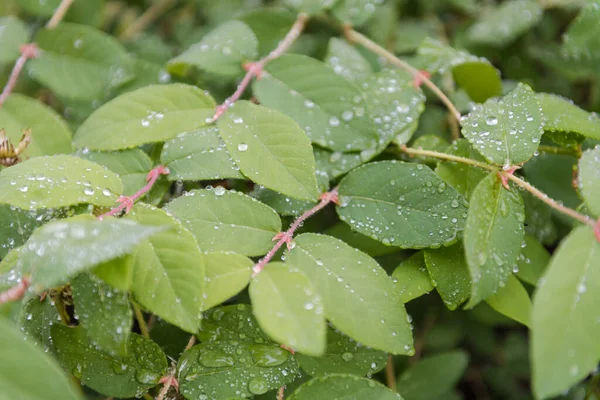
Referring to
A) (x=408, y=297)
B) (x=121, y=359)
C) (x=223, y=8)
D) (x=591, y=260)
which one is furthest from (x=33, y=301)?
(x=223, y=8)

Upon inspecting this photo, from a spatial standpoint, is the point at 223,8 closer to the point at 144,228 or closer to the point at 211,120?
the point at 211,120

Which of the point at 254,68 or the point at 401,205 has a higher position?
the point at 254,68

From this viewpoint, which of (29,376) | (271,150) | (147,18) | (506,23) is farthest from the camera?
(147,18)

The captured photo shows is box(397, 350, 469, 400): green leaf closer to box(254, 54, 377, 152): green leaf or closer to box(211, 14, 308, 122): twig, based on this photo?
A: box(254, 54, 377, 152): green leaf

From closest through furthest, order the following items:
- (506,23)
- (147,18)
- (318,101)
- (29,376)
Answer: (29,376), (318,101), (506,23), (147,18)

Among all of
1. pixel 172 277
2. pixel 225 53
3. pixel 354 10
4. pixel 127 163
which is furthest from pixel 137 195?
pixel 354 10

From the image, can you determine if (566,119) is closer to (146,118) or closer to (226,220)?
(226,220)

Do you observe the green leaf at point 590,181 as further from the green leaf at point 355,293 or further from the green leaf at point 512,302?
the green leaf at point 355,293

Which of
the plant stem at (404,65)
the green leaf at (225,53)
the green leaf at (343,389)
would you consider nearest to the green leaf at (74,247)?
the green leaf at (343,389)
